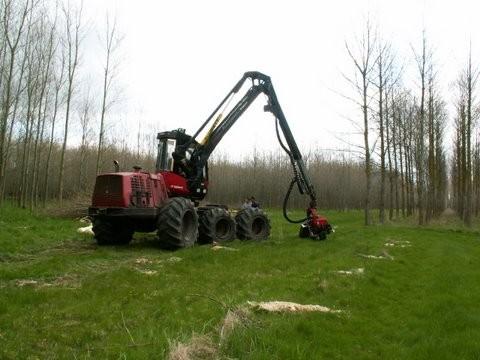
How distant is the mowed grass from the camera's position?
5.28m

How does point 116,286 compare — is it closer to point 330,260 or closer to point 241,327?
point 241,327

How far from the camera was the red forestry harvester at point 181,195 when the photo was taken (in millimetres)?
12703

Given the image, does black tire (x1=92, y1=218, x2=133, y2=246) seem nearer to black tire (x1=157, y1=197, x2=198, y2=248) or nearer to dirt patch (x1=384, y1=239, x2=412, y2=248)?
black tire (x1=157, y1=197, x2=198, y2=248)

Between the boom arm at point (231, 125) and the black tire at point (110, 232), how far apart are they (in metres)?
2.39

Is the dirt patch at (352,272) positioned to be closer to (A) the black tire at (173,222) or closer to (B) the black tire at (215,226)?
(A) the black tire at (173,222)

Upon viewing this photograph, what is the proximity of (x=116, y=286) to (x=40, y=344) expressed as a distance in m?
2.66

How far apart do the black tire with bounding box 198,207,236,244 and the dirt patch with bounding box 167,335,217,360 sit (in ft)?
31.3

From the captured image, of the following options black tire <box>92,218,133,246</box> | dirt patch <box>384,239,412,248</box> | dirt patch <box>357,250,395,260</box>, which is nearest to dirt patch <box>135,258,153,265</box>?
black tire <box>92,218,133,246</box>

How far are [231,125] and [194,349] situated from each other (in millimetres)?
11587

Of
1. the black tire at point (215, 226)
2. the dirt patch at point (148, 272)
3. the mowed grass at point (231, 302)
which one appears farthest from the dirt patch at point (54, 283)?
the black tire at point (215, 226)

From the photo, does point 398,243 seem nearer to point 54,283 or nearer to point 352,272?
point 352,272

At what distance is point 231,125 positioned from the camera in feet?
52.0

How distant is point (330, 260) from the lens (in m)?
11.9

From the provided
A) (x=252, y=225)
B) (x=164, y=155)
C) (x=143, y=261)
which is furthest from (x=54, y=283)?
(x=252, y=225)
